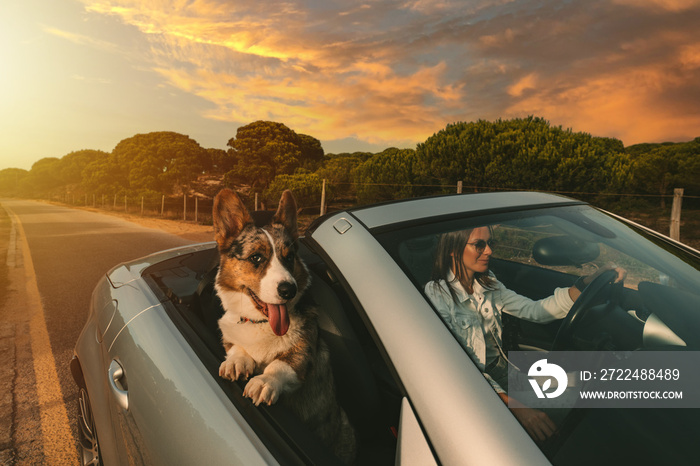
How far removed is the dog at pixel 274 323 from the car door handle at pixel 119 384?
0.44 metres

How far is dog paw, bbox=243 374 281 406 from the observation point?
4.75 feet

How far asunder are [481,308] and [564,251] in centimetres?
61

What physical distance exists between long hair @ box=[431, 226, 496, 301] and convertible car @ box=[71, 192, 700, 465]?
4 cm

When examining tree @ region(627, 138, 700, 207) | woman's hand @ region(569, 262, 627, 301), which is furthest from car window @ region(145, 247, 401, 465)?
tree @ region(627, 138, 700, 207)

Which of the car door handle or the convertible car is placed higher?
the convertible car

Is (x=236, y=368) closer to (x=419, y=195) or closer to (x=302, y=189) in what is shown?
(x=419, y=195)

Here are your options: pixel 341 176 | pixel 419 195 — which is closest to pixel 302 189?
pixel 341 176

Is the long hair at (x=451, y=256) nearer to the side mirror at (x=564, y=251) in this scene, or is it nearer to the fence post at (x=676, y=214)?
the side mirror at (x=564, y=251)

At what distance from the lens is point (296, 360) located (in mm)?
1766

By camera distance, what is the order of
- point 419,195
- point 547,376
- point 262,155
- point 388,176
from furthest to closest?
point 262,155, point 388,176, point 419,195, point 547,376

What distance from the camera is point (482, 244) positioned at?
1835 mm

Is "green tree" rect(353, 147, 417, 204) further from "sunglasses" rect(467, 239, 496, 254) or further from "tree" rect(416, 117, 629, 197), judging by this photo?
"sunglasses" rect(467, 239, 496, 254)

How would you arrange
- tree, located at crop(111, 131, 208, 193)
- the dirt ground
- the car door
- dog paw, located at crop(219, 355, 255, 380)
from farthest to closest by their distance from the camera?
tree, located at crop(111, 131, 208, 193), the dirt ground, dog paw, located at crop(219, 355, 255, 380), the car door

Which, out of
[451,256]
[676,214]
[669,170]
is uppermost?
[669,170]
